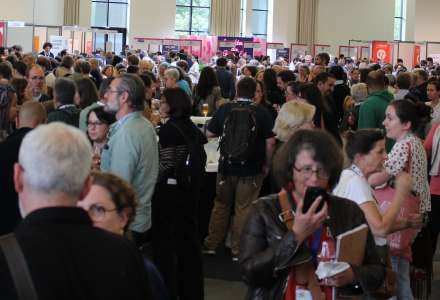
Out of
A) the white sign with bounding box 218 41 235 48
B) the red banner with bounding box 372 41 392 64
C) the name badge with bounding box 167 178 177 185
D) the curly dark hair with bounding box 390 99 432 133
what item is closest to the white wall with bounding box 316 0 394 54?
the red banner with bounding box 372 41 392 64

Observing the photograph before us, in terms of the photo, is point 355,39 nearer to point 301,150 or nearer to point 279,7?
point 279,7

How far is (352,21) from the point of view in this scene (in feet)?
113

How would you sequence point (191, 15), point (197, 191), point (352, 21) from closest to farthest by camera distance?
point (197, 191)
point (191, 15)
point (352, 21)

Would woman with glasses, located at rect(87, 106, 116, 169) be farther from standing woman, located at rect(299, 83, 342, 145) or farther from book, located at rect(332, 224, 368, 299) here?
standing woman, located at rect(299, 83, 342, 145)

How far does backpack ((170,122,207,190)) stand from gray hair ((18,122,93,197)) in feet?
10.6

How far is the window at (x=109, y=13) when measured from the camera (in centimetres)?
3062

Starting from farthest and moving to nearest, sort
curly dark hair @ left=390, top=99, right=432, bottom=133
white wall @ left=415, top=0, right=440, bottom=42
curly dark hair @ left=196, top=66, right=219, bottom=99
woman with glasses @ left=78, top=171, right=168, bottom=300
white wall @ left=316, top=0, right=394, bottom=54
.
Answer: white wall @ left=415, top=0, right=440, bottom=42, white wall @ left=316, top=0, right=394, bottom=54, curly dark hair @ left=196, top=66, right=219, bottom=99, curly dark hair @ left=390, top=99, right=432, bottom=133, woman with glasses @ left=78, top=171, right=168, bottom=300

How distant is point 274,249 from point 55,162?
0.95 meters

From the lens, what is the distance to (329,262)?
2.82m

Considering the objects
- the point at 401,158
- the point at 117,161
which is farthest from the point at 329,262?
the point at 401,158

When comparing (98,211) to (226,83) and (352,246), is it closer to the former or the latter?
(352,246)

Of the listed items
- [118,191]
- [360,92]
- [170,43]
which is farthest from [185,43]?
[118,191]

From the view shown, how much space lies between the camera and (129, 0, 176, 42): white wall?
30.2 meters

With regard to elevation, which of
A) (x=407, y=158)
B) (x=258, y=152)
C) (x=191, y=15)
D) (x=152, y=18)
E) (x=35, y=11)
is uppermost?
(x=191, y=15)
